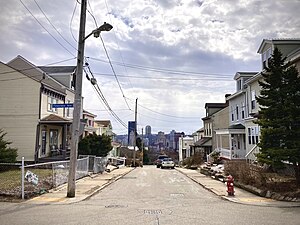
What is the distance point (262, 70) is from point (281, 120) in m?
13.6

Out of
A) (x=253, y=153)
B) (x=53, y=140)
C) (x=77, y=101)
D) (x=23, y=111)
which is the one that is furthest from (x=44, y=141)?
(x=253, y=153)

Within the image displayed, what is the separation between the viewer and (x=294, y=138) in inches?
593

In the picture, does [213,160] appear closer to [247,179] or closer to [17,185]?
[247,179]

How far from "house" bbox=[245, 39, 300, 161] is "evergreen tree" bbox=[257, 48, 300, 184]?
4383 millimetres

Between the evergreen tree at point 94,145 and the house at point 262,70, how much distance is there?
13479mm

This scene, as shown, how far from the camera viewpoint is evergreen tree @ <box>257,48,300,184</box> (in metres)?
14.9

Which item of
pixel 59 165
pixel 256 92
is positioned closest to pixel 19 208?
pixel 59 165

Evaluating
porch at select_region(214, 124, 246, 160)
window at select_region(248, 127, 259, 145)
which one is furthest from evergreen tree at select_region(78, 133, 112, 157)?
window at select_region(248, 127, 259, 145)

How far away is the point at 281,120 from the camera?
15031mm

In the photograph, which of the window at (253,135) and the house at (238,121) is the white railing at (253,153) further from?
the house at (238,121)

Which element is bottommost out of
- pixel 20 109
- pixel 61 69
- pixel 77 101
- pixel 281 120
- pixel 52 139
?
pixel 52 139

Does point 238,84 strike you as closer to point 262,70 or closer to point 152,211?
point 262,70

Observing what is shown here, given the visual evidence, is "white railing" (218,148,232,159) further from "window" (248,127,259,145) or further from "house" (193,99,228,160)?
"house" (193,99,228,160)

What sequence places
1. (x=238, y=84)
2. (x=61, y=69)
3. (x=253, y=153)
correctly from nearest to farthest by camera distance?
1. (x=253, y=153)
2. (x=238, y=84)
3. (x=61, y=69)
